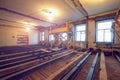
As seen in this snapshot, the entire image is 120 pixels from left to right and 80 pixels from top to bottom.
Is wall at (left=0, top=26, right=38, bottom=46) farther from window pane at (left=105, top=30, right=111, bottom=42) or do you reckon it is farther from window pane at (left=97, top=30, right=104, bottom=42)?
window pane at (left=105, top=30, right=111, bottom=42)

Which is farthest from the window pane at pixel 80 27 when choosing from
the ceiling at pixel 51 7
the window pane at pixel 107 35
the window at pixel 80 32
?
the window pane at pixel 107 35

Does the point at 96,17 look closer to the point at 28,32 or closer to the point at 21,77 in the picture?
the point at 21,77

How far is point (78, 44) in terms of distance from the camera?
19.6ft

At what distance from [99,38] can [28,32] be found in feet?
23.7

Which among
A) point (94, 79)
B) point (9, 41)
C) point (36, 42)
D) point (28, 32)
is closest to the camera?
point (94, 79)

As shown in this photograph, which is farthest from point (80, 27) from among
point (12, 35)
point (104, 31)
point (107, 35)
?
point (12, 35)

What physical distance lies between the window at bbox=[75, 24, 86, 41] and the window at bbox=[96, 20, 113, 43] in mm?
1005

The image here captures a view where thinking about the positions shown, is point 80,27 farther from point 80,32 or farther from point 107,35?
point 107,35

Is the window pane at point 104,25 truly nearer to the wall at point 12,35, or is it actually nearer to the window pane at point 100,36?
the window pane at point 100,36

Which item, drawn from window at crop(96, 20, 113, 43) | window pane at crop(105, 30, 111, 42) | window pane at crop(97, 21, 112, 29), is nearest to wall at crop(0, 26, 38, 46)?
window at crop(96, 20, 113, 43)

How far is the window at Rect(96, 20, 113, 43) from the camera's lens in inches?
183

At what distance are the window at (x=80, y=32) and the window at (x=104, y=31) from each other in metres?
1.00

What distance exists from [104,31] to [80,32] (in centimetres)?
166

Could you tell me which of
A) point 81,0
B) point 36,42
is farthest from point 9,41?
point 81,0
